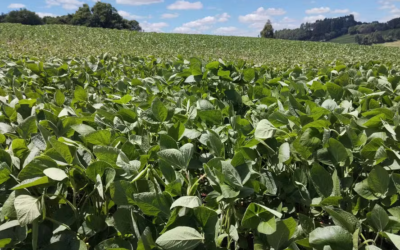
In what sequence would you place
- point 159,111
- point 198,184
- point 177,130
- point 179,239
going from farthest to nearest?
point 159,111
point 177,130
point 198,184
point 179,239

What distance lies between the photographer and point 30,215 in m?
0.75

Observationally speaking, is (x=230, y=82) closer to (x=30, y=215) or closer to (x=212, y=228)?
(x=212, y=228)

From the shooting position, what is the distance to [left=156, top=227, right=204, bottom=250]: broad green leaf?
703 mm

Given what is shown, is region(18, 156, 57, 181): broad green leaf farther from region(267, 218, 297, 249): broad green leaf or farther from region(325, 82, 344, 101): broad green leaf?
region(325, 82, 344, 101): broad green leaf

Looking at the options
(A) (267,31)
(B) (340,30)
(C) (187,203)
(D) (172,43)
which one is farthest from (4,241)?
(B) (340,30)

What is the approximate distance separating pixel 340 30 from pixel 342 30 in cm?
110

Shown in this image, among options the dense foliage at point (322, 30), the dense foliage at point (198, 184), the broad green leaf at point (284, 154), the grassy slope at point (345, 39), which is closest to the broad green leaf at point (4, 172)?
the dense foliage at point (198, 184)

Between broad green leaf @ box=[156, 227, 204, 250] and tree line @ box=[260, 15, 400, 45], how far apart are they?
303 ft

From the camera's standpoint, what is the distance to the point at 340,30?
122 m

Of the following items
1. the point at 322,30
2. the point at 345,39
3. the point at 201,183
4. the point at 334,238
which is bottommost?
the point at 201,183

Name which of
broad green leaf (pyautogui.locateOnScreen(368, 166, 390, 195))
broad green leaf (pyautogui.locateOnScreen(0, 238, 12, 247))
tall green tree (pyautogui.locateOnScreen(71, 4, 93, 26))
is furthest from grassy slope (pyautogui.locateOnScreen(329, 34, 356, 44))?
broad green leaf (pyautogui.locateOnScreen(0, 238, 12, 247))

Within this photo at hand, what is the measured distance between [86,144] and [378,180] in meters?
1.00

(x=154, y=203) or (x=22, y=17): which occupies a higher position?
(x=22, y=17)

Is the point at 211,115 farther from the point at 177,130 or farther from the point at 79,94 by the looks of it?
the point at 79,94
